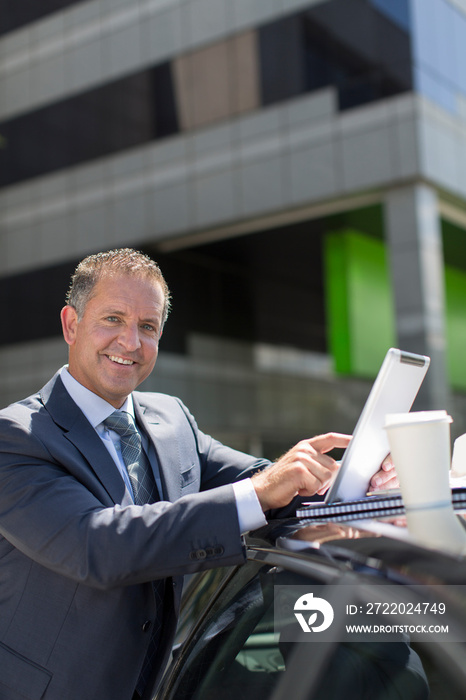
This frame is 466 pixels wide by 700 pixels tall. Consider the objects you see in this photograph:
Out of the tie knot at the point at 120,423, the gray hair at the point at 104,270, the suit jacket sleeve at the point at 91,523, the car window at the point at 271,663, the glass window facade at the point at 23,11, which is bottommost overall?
the car window at the point at 271,663

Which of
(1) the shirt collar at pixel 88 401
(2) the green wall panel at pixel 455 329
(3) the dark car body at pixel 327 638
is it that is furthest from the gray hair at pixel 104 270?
(2) the green wall panel at pixel 455 329

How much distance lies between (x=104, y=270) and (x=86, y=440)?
54 cm

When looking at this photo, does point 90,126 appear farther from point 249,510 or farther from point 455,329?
point 249,510

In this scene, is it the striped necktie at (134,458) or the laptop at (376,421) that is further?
the striped necktie at (134,458)

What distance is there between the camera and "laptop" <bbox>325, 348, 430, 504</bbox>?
1.72 meters

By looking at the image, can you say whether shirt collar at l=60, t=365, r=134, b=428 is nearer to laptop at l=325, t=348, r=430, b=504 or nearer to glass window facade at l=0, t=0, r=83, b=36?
laptop at l=325, t=348, r=430, b=504

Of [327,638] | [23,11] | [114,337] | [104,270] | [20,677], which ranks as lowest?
Result: [20,677]

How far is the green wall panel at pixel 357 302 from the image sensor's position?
548 inches

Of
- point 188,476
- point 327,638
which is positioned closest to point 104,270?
point 188,476

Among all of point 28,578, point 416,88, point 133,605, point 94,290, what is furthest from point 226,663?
point 416,88

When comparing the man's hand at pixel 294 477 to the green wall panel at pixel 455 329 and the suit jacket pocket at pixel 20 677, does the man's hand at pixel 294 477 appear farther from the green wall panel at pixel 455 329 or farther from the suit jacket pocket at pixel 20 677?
the green wall panel at pixel 455 329

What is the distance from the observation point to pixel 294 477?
1.77 metres

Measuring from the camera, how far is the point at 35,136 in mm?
16875

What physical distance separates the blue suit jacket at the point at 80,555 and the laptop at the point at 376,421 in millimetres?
292
